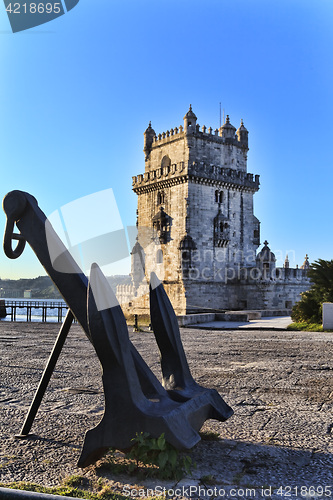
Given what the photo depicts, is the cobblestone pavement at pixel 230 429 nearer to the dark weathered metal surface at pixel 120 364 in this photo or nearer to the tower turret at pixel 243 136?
the dark weathered metal surface at pixel 120 364

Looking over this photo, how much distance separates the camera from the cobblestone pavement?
8.26 feet

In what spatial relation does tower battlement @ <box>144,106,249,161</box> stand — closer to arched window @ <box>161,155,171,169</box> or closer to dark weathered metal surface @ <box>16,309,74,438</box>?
arched window @ <box>161,155,171,169</box>

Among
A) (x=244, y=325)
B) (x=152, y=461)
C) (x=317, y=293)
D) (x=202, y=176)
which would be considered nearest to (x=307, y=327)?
(x=317, y=293)

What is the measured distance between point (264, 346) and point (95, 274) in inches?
286

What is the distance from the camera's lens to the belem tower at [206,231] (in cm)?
3756

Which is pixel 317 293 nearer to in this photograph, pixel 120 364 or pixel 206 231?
pixel 120 364

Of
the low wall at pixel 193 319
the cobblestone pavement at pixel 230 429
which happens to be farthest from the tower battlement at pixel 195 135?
the cobblestone pavement at pixel 230 429

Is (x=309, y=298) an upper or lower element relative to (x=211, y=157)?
lower

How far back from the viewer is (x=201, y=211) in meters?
38.2

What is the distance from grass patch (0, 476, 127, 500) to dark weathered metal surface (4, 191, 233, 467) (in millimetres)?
181

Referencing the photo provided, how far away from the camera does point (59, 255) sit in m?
3.14

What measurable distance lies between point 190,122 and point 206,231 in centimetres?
917

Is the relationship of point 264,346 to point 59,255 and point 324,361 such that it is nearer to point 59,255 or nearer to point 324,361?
point 324,361

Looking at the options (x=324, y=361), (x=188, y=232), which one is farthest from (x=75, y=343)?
A: (x=188, y=232)
